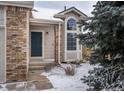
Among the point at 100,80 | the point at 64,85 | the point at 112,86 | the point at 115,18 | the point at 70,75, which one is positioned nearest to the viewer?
the point at 115,18

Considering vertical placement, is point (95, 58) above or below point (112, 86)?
above

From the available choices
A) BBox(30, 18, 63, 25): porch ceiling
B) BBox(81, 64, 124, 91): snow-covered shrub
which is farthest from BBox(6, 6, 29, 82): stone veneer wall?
BBox(30, 18, 63, 25): porch ceiling

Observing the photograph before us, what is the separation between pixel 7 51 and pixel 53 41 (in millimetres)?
4723

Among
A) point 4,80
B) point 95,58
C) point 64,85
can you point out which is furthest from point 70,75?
point 95,58

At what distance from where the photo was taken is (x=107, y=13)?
10.5 feet

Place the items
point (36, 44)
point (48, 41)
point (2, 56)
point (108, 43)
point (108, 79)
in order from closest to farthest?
1. point (108, 43)
2. point (108, 79)
3. point (2, 56)
4. point (36, 44)
5. point (48, 41)

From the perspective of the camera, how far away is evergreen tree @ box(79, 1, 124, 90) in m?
3.27

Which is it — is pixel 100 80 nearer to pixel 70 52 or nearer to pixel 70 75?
pixel 70 75

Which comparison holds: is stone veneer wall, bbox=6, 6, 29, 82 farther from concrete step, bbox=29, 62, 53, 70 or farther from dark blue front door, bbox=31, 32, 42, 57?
dark blue front door, bbox=31, 32, 42, 57

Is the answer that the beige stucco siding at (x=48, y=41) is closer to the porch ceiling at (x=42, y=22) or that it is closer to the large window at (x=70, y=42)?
the porch ceiling at (x=42, y=22)

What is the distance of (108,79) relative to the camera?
379 cm

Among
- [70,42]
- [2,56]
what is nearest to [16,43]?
[2,56]

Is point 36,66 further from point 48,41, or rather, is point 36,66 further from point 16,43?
point 16,43

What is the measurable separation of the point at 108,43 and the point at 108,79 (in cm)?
67
